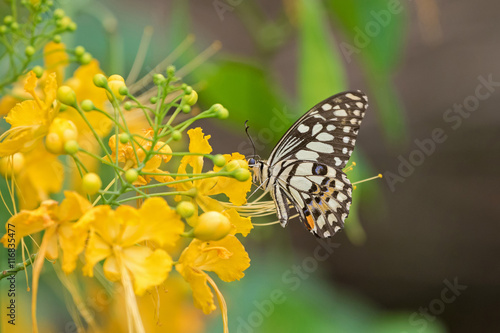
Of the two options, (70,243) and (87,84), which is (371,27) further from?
(70,243)

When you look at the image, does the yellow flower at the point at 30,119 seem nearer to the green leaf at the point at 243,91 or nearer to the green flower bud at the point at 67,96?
the green flower bud at the point at 67,96

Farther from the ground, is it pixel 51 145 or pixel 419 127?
pixel 51 145

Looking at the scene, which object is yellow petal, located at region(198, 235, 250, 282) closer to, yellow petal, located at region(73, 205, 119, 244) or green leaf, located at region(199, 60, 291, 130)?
yellow petal, located at region(73, 205, 119, 244)

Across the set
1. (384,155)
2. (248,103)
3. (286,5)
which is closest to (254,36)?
(286,5)

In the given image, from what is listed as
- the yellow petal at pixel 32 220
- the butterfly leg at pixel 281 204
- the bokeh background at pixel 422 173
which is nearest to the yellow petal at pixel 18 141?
the yellow petal at pixel 32 220

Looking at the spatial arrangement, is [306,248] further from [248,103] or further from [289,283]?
[248,103]

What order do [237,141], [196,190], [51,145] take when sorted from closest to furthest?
[51,145] < [196,190] < [237,141]

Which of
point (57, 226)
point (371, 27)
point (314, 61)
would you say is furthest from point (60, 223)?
point (371, 27)
